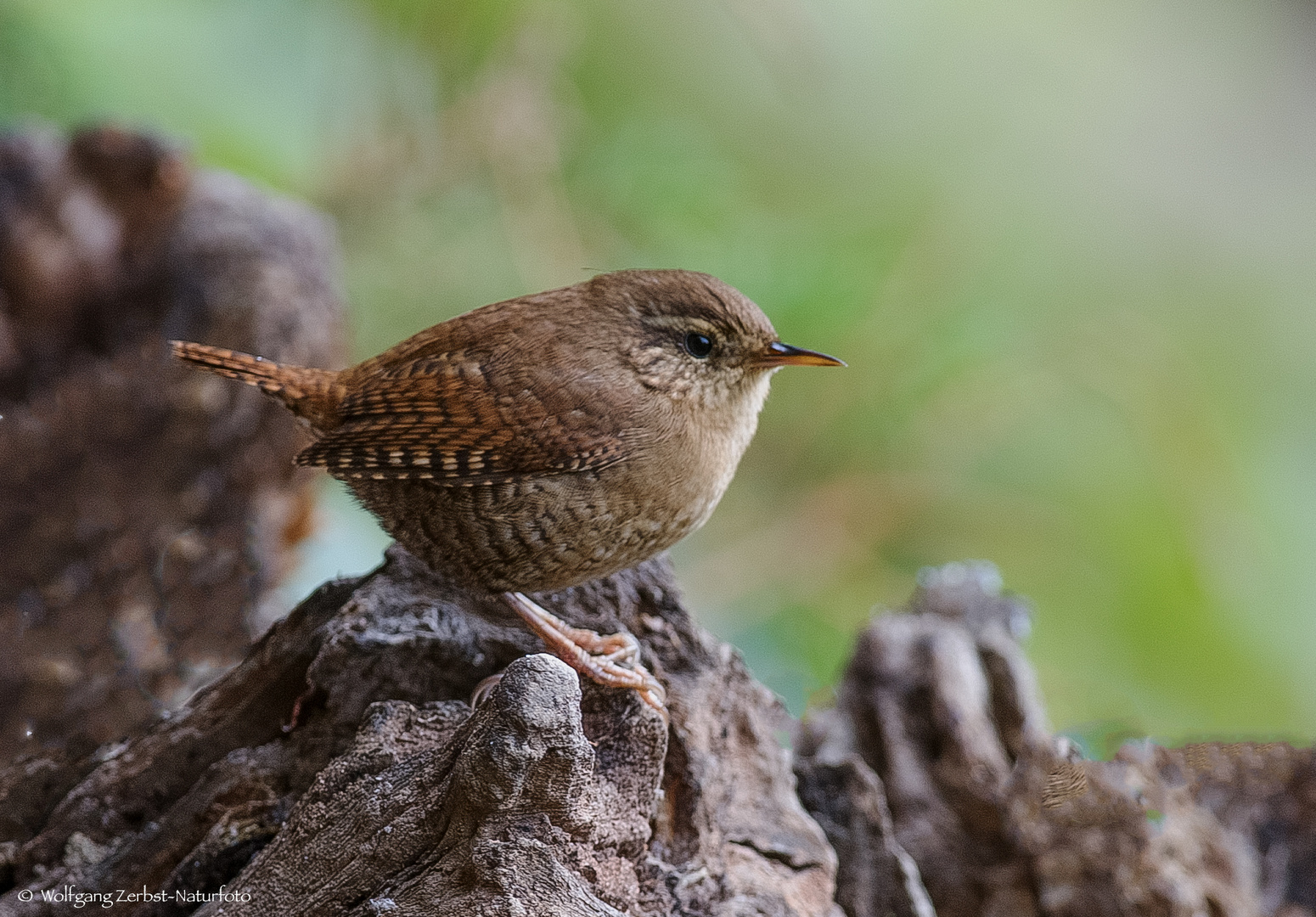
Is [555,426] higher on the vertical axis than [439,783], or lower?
higher

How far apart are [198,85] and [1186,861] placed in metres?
4.25

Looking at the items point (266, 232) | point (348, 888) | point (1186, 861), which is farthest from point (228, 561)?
point (1186, 861)

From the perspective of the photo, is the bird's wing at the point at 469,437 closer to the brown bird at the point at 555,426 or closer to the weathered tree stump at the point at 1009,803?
the brown bird at the point at 555,426

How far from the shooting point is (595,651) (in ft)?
6.22

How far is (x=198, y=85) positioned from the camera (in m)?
4.09

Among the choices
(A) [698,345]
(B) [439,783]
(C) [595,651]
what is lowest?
(B) [439,783]

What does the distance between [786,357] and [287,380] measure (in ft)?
3.15

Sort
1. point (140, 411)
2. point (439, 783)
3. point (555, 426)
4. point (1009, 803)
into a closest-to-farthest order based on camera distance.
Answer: point (439, 783)
point (555, 426)
point (1009, 803)
point (140, 411)

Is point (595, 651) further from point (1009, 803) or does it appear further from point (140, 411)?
point (140, 411)

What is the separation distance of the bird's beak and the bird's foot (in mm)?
570

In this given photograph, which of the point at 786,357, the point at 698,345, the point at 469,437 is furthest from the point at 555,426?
the point at 786,357

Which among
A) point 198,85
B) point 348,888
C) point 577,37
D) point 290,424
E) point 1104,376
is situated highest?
point 577,37

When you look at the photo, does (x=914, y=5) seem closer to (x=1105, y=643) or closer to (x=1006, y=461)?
(x=1006, y=461)

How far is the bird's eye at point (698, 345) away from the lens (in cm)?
197
